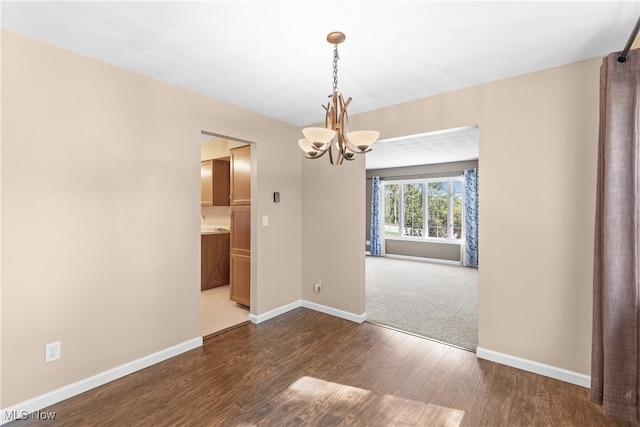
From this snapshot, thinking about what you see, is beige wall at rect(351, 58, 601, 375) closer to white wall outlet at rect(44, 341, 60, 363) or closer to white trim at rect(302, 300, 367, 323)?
white trim at rect(302, 300, 367, 323)

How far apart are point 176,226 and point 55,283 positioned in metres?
0.94

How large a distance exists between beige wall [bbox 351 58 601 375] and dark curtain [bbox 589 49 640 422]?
0.39 meters

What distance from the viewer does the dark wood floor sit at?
1919 mm

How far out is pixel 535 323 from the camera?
2486 millimetres

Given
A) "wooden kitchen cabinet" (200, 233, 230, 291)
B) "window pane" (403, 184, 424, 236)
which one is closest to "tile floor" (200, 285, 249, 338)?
"wooden kitchen cabinet" (200, 233, 230, 291)

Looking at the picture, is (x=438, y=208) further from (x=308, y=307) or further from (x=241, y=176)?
(x=241, y=176)

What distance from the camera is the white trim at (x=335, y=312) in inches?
139

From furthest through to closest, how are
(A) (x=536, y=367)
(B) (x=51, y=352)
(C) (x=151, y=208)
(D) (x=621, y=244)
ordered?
(C) (x=151, y=208), (A) (x=536, y=367), (B) (x=51, y=352), (D) (x=621, y=244)

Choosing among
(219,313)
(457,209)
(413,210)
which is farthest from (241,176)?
(457,209)

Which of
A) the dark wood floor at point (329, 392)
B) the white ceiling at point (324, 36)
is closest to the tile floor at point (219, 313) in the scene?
the dark wood floor at point (329, 392)

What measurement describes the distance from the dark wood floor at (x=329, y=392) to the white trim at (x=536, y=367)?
0.18ft

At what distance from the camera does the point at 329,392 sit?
7.21 ft

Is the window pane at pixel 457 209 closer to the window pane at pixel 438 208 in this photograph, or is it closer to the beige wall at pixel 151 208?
the window pane at pixel 438 208

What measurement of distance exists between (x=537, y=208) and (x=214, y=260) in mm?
4470
